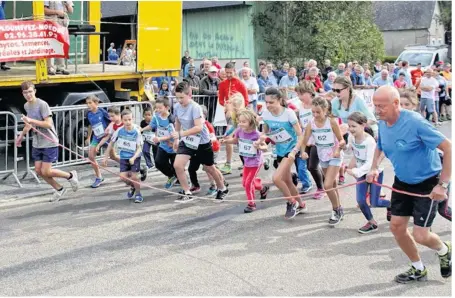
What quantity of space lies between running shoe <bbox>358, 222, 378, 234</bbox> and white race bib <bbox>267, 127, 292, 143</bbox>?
142 centimetres

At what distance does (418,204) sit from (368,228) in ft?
6.10

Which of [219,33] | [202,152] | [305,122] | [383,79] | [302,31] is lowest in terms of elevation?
[202,152]

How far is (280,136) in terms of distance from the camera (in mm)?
7953

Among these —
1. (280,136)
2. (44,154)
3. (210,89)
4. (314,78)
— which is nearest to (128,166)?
(44,154)

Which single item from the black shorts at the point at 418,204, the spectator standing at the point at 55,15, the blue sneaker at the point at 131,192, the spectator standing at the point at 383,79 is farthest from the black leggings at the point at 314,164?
the spectator standing at the point at 383,79

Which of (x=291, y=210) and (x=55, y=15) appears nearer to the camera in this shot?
(x=291, y=210)

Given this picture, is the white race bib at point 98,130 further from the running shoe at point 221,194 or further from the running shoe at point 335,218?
the running shoe at point 335,218

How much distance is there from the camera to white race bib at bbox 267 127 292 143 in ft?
26.0

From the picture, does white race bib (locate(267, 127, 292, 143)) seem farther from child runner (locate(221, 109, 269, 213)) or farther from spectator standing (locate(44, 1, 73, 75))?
spectator standing (locate(44, 1, 73, 75))

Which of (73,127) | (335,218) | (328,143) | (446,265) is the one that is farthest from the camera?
(73,127)

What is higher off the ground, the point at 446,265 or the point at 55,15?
the point at 55,15

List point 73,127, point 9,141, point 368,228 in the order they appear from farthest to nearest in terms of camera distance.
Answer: point 73,127 → point 9,141 → point 368,228

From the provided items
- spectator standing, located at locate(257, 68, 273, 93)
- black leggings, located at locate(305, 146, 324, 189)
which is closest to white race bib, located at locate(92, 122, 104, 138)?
black leggings, located at locate(305, 146, 324, 189)

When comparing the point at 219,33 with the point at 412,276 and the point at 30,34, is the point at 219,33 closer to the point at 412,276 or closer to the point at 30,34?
the point at 30,34
